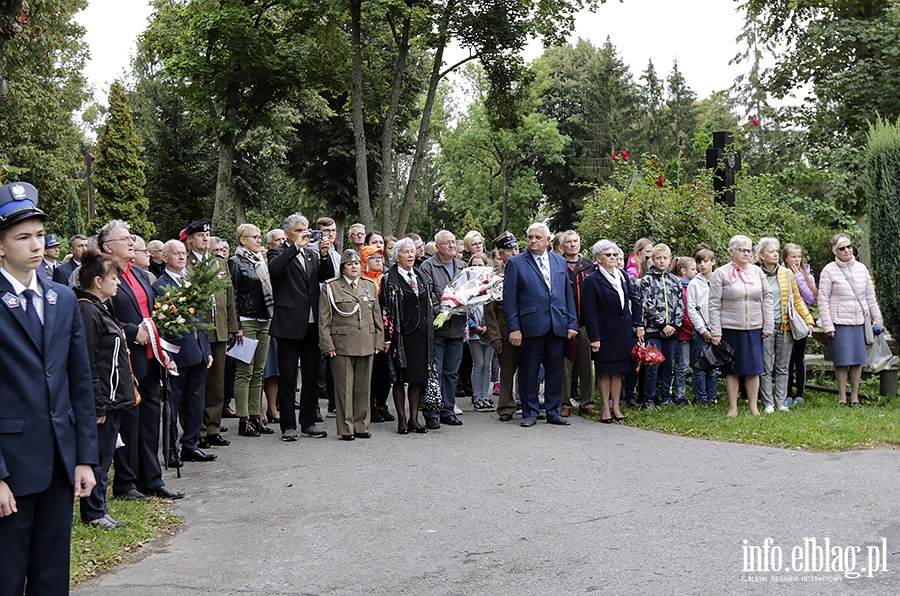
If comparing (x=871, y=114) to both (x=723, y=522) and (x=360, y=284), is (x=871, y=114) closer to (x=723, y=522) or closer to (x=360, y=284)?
(x=360, y=284)

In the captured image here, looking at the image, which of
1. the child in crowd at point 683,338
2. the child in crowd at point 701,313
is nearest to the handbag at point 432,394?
the child in crowd at point 701,313

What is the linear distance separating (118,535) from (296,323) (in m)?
4.31

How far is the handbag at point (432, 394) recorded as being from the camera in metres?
11.0

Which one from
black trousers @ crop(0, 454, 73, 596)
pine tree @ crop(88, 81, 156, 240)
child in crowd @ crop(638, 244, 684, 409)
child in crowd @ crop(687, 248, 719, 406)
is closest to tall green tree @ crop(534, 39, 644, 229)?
pine tree @ crop(88, 81, 156, 240)

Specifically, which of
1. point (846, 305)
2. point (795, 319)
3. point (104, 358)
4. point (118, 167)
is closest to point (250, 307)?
point (104, 358)

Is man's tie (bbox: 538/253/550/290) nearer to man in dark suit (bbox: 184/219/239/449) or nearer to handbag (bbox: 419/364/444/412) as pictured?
handbag (bbox: 419/364/444/412)

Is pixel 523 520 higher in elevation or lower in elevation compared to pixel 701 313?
lower

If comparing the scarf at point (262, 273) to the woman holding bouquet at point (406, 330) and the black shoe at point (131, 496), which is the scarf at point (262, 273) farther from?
the black shoe at point (131, 496)

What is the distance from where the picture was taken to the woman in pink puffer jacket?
11781mm

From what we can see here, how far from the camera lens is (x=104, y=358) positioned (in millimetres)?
6840

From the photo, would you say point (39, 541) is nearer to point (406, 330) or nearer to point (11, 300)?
point (11, 300)

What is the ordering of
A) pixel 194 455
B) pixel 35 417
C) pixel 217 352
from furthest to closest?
pixel 217 352 → pixel 194 455 → pixel 35 417

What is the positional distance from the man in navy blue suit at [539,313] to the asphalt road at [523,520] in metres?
1.35

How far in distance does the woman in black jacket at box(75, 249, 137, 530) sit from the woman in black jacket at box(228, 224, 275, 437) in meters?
3.84
